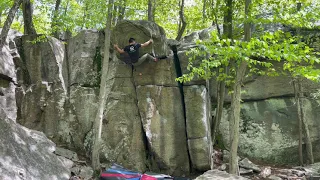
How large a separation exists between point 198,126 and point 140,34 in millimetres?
4327

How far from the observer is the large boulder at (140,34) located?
1102 cm

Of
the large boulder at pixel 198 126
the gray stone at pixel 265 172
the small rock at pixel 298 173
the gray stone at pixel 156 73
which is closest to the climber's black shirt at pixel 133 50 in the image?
the gray stone at pixel 156 73

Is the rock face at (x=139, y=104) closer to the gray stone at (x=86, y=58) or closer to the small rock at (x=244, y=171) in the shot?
the gray stone at (x=86, y=58)

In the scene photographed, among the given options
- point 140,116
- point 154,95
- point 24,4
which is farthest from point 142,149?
point 24,4

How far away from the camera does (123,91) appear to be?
11.2 meters

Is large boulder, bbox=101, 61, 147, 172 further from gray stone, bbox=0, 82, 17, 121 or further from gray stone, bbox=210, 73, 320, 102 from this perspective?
gray stone, bbox=210, 73, 320, 102

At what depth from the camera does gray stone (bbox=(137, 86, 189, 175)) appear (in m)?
10.5

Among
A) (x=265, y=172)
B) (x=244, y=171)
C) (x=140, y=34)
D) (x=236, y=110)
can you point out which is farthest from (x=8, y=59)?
(x=265, y=172)

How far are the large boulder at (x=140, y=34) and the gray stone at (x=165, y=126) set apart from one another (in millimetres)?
1656

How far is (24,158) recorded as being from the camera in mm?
6375

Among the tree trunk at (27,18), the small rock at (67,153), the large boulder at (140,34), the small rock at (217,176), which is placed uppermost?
the tree trunk at (27,18)

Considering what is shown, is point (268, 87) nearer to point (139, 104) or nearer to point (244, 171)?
point (244, 171)

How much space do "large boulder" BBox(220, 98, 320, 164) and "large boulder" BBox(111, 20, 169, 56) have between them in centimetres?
447

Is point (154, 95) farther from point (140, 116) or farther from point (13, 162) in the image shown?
point (13, 162)
